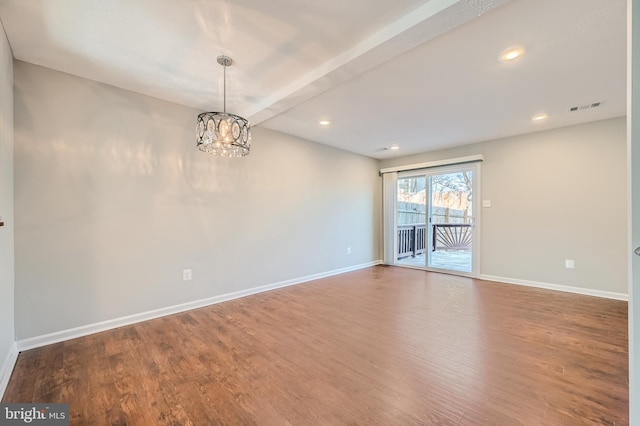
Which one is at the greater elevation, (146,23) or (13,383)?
(146,23)

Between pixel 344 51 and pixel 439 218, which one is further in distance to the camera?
pixel 439 218

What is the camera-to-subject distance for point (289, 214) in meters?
4.20

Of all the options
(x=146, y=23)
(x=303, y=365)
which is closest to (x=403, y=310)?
(x=303, y=365)

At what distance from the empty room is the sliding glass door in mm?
455

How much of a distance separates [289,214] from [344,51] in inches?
102

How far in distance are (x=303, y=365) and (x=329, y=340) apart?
0.44m

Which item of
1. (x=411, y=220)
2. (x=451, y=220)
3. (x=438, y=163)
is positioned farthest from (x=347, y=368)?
(x=411, y=220)

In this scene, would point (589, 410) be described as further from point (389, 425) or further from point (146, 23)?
point (146, 23)

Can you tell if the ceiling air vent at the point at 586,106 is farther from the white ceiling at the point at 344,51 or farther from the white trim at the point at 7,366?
the white trim at the point at 7,366

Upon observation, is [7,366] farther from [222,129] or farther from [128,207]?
[222,129]

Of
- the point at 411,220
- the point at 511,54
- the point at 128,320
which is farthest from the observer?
the point at 411,220

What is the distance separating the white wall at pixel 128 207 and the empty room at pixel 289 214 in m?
0.02

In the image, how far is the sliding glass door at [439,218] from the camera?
482cm

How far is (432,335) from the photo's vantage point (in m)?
2.42
